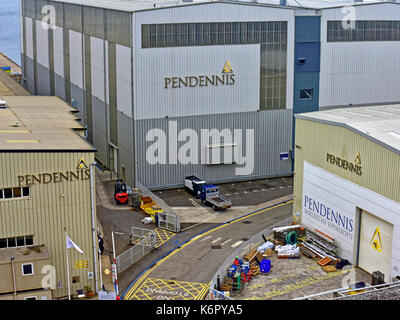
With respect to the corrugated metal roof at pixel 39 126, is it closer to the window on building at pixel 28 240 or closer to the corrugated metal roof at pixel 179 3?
the window on building at pixel 28 240

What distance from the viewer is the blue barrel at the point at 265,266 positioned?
38406mm

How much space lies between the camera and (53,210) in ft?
110

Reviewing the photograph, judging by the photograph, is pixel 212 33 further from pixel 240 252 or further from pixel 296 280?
pixel 296 280

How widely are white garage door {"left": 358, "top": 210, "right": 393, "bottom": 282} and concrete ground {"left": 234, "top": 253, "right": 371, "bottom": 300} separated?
88 cm

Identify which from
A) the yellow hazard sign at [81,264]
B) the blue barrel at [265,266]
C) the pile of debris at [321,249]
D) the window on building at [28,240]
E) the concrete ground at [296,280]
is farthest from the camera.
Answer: the pile of debris at [321,249]

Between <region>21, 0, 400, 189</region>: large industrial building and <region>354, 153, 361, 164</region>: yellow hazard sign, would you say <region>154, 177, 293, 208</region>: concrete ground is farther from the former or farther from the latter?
<region>354, 153, 361, 164</region>: yellow hazard sign

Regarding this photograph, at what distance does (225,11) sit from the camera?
58.8 meters

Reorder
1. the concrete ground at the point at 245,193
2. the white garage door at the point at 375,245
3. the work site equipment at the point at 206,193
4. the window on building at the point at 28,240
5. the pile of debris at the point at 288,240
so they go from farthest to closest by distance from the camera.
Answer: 1. the concrete ground at the point at 245,193
2. the work site equipment at the point at 206,193
3. the pile of debris at the point at 288,240
4. the white garage door at the point at 375,245
5. the window on building at the point at 28,240

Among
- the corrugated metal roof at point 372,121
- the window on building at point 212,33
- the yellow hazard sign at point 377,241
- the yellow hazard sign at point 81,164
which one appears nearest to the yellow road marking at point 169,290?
the yellow hazard sign at point 81,164

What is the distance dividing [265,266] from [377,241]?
745cm
